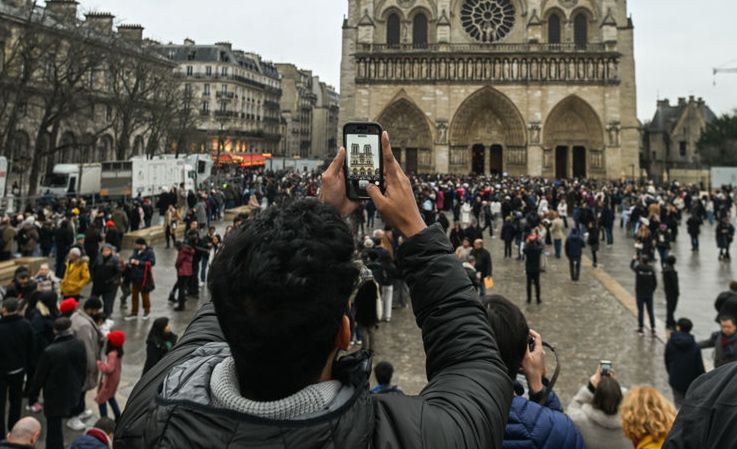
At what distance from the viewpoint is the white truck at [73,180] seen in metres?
23.4

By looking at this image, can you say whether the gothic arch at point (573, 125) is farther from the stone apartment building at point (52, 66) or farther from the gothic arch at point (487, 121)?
the stone apartment building at point (52, 66)

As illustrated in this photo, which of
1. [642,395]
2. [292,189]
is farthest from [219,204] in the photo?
[642,395]

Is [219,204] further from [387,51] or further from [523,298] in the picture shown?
[387,51]

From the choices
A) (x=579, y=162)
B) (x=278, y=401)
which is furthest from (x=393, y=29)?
(x=278, y=401)

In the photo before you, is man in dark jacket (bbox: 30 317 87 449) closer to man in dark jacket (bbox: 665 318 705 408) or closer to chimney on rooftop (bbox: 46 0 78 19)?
man in dark jacket (bbox: 665 318 705 408)

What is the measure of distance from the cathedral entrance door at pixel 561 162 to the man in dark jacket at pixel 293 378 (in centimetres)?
3982

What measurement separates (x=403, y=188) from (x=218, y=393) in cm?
65

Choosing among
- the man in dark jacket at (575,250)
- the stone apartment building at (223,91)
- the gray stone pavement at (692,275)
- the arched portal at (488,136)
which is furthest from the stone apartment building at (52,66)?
the gray stone pavement at (692,275)

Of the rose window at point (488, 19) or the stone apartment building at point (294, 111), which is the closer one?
the rose window at point (488, 19)

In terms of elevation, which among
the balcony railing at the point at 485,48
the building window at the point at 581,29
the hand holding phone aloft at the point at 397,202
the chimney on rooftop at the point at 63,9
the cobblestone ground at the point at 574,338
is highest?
the building window at the point at 581,29

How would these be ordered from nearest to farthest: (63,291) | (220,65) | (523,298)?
1. (63,291)
2. (523,298)
3. (220,65)

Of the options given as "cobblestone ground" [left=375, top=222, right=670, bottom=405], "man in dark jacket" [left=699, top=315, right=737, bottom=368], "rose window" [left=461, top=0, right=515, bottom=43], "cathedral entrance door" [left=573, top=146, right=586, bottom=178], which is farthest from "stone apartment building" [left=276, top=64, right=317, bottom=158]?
"man in dark jacket" [left=699, top=315, right=737, bottom=368]

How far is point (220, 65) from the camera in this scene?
55375 millimetres

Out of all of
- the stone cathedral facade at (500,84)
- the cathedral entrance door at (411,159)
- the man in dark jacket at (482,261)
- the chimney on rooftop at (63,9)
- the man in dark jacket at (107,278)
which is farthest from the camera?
the cathedral entrance door at (411,159)
